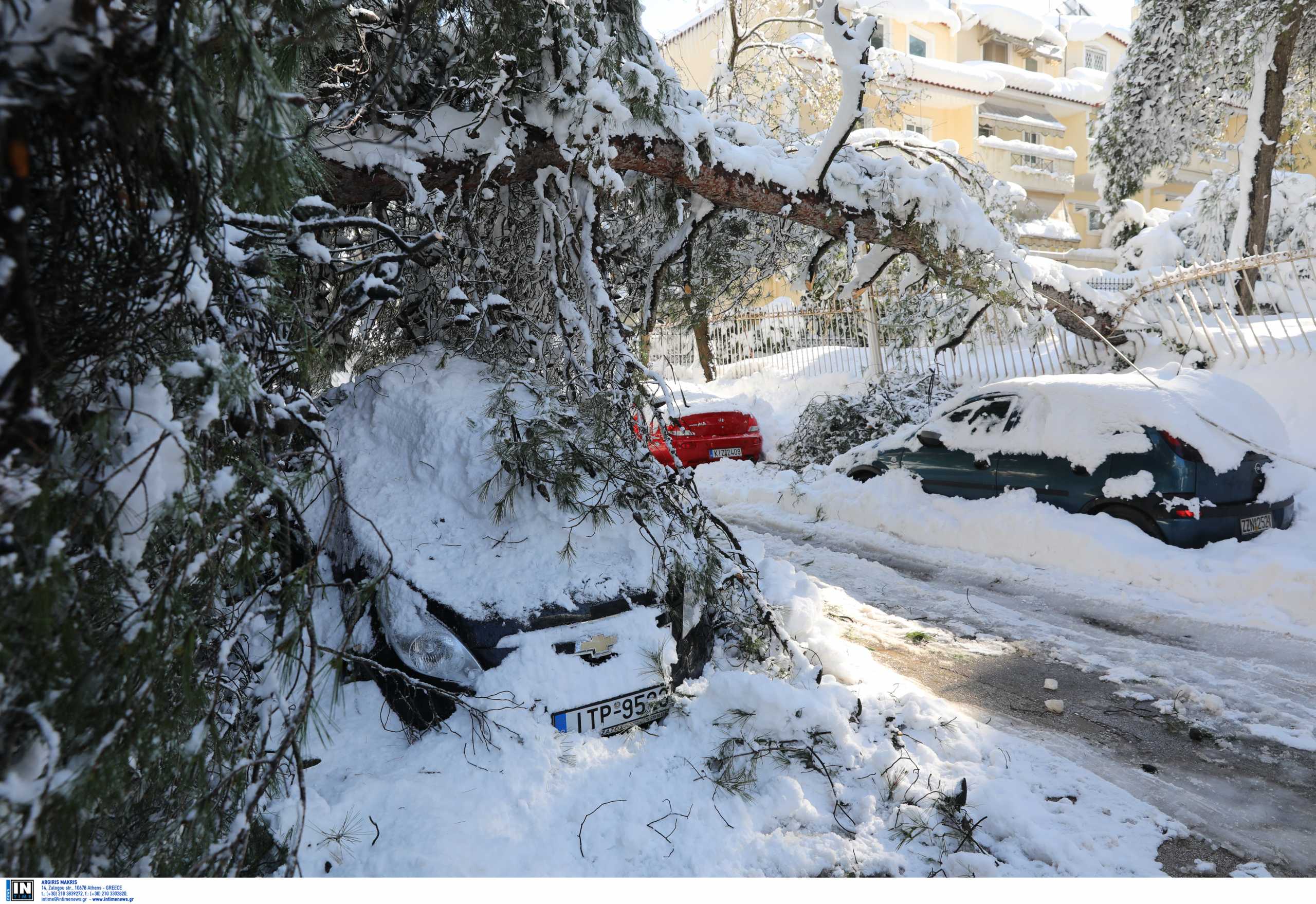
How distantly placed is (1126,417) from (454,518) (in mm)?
5560

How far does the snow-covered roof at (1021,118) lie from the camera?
3309 cm

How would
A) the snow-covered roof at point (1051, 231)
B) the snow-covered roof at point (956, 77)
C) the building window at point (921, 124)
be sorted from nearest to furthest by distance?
the building window at point (921, 124)
the snow-covered roof at point (956, 77)
the snow-covered roof at point (1051, 231)

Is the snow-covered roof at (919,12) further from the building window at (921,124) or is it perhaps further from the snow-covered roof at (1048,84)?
the building window at (921,124)

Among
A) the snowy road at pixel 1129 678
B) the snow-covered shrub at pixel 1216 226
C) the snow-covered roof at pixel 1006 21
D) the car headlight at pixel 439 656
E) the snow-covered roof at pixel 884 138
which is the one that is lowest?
the snowy road at pixel 1129 678

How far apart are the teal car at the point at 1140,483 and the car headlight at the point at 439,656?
18.1 ft

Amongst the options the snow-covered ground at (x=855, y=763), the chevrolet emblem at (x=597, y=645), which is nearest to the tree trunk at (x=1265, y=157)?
the snow-covered ground at (x=855, y=763)

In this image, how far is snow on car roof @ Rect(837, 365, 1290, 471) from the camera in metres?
6.09

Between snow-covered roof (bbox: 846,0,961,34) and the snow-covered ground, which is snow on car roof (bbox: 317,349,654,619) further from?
snow-covered roof (bbox: 846,0,961,34)

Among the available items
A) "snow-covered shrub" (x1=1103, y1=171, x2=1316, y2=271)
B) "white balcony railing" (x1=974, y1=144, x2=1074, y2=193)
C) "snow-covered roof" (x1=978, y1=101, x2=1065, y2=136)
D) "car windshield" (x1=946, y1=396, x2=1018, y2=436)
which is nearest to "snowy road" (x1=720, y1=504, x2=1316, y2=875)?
"car windshield" (x1=946, y1=396, x2=1018, y2=436)

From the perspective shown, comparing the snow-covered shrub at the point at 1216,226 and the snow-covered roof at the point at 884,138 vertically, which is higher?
the snow-covered roof at the point at 884,138

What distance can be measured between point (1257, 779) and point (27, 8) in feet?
15.8

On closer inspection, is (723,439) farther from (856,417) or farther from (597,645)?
(597,645)

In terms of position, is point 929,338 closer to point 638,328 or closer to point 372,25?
point 638,328

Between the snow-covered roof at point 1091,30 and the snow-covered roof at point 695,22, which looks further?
the snow-covered roof at point 1091,30
